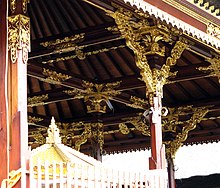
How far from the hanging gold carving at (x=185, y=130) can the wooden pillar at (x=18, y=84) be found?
9814 millimetres

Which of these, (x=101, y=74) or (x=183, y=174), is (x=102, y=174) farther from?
(x=183, y=174)

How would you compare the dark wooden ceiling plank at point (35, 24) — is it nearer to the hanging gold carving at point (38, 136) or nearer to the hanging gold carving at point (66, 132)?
the hanging gold carving at point (66, 132)

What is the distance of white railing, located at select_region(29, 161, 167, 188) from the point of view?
820cm

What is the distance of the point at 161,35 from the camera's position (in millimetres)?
12008

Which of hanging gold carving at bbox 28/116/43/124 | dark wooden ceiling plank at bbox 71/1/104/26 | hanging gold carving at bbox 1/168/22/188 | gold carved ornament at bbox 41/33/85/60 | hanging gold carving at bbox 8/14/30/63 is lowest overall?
hanging gold carving at bbox 1/168/22/188

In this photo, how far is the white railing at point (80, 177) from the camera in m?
8.20

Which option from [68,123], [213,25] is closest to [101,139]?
[68,123]

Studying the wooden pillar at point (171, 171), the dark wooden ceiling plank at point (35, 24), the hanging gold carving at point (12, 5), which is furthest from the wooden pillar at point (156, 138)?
the wooden pillar at point (171, 171)

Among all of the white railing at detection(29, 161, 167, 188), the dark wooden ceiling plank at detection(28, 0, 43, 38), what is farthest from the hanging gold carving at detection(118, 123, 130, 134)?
the white railing at detection(29, 161, 167, 188)

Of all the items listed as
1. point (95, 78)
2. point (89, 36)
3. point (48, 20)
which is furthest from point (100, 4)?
point (95, 78)

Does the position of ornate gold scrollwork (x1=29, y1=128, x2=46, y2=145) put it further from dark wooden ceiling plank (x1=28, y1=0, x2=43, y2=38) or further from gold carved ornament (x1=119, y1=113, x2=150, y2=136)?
dark wooden ceiling plank (x1=28, y1=0, x2=43, y2=38)

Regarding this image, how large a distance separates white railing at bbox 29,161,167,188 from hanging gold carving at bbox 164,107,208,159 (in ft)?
26.3

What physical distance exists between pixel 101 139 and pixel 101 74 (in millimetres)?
1990

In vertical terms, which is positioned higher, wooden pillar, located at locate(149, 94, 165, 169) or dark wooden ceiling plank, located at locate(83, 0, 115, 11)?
dark wooden ceiling plank, located at locate(83, 0, 115, 11)
